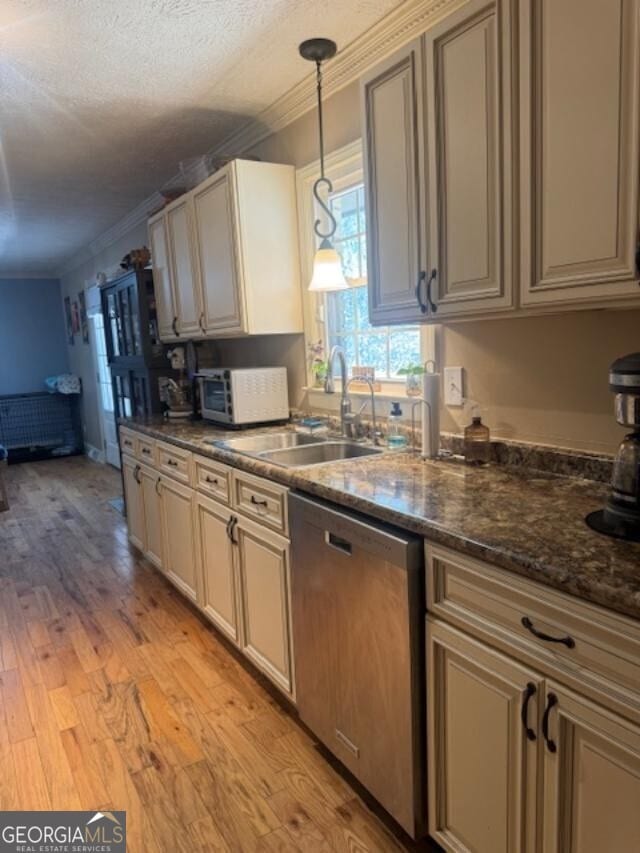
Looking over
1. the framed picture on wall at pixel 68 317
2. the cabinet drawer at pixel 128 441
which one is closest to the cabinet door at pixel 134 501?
the cabinet drawer at pixel 128 441

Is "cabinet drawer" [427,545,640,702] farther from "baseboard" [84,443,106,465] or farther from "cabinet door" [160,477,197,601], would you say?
"baseboard" [84,443,106,465]

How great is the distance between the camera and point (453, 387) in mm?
2082

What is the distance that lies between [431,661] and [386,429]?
1.18 m

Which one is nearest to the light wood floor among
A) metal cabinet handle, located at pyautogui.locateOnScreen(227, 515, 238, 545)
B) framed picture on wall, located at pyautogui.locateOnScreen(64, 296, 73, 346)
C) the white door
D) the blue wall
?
metal cabinet handle, located at pyautogui.locateOnScreen(227, 515, 238, 545)

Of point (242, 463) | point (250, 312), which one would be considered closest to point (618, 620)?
point (242, 463)

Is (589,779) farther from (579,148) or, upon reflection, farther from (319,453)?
(319,453)

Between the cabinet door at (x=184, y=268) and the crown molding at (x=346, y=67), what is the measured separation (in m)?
0.25

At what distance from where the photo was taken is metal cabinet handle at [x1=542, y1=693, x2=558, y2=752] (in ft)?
3.55

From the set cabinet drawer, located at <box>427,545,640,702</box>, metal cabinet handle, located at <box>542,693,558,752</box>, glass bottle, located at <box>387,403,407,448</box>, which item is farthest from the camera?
glass bottle, located at <box>387,403,407,448</box>

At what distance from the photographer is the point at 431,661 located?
1381 mm

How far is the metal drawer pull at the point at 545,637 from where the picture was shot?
1.04 m

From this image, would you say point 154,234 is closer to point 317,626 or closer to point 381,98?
point 381,98

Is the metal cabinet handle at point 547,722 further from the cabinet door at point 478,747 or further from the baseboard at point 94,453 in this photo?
the baseboard at point 94,453

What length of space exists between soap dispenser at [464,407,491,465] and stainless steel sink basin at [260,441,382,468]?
1.70ft
